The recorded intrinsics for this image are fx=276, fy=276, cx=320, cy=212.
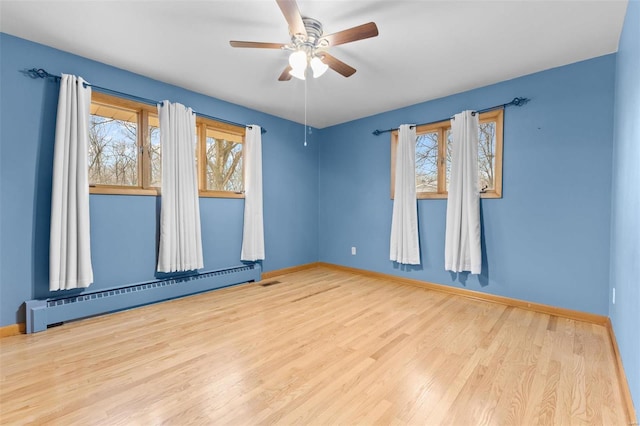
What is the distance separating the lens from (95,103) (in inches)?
110

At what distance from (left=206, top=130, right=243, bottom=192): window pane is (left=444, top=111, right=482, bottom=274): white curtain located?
2803 mm

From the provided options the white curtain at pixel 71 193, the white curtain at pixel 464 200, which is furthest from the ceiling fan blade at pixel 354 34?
Answer: the white curtain at pixel 71 193

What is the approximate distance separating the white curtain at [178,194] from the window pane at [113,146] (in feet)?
1.01

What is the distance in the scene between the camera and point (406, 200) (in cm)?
373

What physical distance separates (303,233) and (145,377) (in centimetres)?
322

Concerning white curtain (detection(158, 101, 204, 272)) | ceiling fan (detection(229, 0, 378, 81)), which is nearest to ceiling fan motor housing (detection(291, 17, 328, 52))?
ceiling fan (detection(229, 0, 378, 81))

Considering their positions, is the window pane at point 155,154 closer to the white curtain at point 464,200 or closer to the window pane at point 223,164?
the window pane at point 223,164

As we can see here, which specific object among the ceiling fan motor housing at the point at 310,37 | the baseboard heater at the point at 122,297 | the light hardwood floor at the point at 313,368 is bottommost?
the light hardwood floor at the point at 313,368

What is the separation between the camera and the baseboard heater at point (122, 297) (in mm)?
2328

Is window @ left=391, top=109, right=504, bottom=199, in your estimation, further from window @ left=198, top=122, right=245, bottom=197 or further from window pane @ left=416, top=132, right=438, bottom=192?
window @ left=198, top=122, right=245, bottom=197

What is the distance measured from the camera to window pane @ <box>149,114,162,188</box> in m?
3.08

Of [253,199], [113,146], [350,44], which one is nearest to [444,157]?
[350,44]

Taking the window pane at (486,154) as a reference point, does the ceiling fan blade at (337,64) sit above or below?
above

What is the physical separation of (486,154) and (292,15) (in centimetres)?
270
